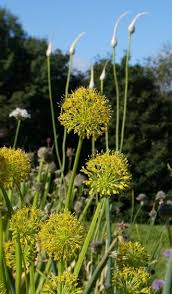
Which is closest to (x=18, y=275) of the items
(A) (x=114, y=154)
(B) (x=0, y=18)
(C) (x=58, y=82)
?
(A) (x=114, y=154)

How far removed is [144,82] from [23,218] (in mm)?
15719

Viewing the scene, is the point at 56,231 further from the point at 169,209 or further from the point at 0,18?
the point at 0,18

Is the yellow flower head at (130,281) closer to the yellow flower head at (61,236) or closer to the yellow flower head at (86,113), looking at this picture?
the yellow flower head at (61,236)

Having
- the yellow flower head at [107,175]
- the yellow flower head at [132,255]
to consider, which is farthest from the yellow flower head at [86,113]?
the yellow flower head at [132,255]

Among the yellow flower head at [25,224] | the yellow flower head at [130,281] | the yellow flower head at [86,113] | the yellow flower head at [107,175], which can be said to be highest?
the yellow flower head at [86,113]

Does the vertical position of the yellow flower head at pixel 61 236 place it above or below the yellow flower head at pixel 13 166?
below

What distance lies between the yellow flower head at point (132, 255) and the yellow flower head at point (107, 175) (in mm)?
100

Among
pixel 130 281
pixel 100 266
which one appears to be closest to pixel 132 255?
pixel 130 281

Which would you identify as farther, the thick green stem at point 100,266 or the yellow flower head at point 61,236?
the yellow flower head at point 61,236

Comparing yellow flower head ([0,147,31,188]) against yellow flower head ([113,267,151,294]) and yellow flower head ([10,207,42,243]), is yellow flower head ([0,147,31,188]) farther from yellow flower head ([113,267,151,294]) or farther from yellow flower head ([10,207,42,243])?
yellow flower head ([113,267,151,294])

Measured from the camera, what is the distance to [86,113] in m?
0.78

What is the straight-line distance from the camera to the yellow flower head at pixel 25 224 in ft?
2.55

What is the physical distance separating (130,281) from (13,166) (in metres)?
0.21

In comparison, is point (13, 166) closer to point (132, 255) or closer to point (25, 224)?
point (25, 224)
